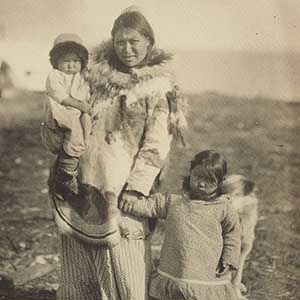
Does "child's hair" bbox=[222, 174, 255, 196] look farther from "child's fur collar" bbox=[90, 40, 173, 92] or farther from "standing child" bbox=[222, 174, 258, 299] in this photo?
"child's fur collar" bbox=[90, 40, 173, 92]

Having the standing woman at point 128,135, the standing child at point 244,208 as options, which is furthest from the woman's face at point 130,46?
the standing child at point 244,208

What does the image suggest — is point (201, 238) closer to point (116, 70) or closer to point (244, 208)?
point (244, 208)

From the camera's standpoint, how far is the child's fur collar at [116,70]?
5.40 ft

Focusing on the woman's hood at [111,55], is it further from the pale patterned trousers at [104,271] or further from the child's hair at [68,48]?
the pale patterned trousers at [104,271]

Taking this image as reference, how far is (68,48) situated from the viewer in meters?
1.68

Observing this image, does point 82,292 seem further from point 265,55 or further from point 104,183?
point 265,55

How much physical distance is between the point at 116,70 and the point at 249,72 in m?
0.35

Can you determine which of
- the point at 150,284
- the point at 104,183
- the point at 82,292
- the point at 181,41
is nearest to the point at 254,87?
the point at 181,41

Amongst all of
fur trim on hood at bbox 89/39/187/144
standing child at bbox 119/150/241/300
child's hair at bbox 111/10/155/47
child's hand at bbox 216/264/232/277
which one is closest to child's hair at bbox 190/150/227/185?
standing child at bbox 119/150/241/300

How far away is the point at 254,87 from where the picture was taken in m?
1.70

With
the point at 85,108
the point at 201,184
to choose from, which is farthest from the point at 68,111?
the point at 201,184

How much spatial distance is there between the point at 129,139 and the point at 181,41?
294 millimetres

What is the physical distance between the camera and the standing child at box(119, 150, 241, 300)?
159 centimetres

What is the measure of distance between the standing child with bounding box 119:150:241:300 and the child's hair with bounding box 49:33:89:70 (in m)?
0.39
